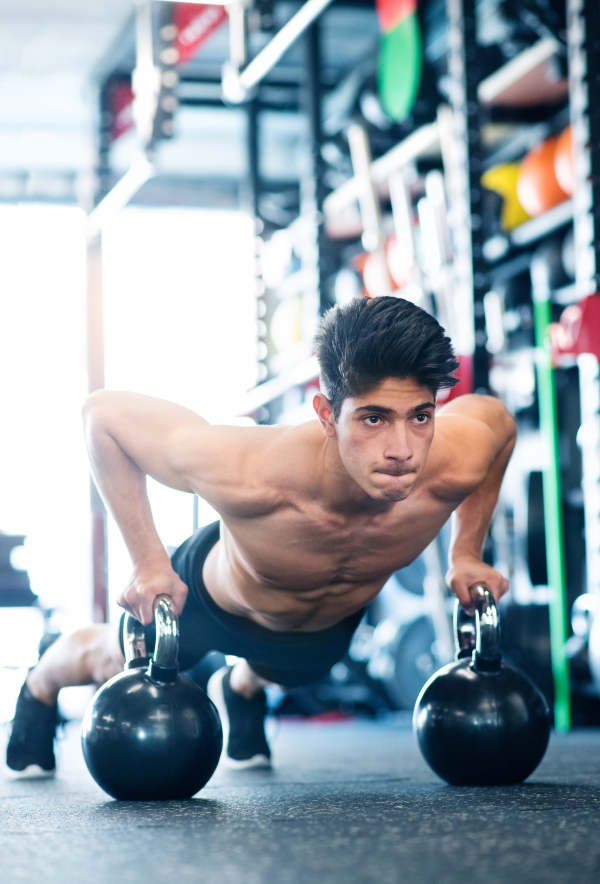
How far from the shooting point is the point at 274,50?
3.95 m

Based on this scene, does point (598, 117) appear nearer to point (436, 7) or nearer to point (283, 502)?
point (283, 502)

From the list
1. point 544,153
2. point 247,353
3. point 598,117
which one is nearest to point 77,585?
point 247,353

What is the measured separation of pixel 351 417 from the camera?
174 centimetres

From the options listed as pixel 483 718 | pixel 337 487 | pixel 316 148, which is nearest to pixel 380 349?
pixel 337 487

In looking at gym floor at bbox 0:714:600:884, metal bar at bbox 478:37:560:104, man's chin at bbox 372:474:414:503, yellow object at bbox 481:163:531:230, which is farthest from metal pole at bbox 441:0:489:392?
man's chin at bbox 372:474:414:503

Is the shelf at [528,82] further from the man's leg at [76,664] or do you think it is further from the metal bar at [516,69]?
the man's leg at [76,664]

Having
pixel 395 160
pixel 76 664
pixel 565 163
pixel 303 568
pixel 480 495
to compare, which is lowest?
pixel 76 664

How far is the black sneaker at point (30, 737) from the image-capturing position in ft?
8.00

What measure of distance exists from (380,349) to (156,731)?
30.8 inches

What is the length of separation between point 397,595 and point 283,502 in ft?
11.6

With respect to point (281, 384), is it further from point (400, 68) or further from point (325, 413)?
point (325, 413)

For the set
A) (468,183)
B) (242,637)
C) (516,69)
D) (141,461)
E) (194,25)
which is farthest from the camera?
(516,69)

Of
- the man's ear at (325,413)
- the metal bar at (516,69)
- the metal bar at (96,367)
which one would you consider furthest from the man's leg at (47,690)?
the metal bar at (96,367)

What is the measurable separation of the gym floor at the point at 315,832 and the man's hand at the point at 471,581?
1.21 feet
